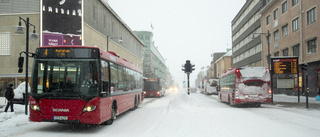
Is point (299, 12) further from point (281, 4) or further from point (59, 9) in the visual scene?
point (59, 9)

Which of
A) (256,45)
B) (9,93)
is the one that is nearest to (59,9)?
(9,93)

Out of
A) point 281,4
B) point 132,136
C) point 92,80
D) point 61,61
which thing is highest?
point 281,4

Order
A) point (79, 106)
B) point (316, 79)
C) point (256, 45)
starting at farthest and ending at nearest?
point (256, 45) → point (316, 79) → point (79, 106)

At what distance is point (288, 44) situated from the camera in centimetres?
3844

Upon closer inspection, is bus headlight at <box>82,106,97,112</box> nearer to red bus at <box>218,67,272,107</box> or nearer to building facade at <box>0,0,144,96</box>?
red bus at <box>218,67,272,107</box>

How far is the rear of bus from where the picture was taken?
18.5 meters

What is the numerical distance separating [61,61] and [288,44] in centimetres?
3535

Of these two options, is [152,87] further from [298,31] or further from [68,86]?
[68,86]

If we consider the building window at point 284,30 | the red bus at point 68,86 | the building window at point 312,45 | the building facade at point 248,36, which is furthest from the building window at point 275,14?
the red bus at point 68,86

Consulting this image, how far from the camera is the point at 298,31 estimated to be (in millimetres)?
35031

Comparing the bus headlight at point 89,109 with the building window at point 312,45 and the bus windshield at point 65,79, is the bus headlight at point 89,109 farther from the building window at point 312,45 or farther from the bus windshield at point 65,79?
the building window at point 312,45

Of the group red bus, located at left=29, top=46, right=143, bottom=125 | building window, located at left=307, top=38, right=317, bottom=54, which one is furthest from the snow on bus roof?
building window, located at left=307, top=38, right=317, bottom=54

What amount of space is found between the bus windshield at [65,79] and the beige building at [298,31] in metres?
27.9

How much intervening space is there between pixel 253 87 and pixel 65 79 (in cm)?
1295
